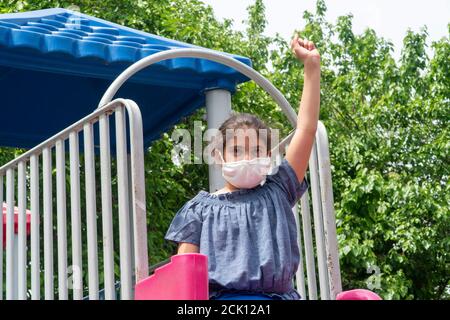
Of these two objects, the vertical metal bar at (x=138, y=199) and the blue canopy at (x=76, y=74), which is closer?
the vertical metal bar at (x=138, y=199)

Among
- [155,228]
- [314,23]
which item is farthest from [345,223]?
[314,23]

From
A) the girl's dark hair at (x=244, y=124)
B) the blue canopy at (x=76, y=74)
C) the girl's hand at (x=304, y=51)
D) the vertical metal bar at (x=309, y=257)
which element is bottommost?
the vertical metal bar at (x=309, y=257)

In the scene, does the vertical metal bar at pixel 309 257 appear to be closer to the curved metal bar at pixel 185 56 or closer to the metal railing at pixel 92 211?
the curved metal bar at pixel 185 56

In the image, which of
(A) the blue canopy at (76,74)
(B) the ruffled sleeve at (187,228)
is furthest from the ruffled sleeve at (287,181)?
(A) the blue canopy at (76,74)

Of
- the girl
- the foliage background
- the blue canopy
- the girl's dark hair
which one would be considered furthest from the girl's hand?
the foliage background

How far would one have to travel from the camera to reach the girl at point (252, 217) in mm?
2785

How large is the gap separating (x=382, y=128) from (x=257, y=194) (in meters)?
10.7

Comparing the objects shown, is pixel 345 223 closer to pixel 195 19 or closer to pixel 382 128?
pixel 382 128

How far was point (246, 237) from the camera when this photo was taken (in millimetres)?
2854

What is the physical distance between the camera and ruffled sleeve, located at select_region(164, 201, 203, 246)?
293cm

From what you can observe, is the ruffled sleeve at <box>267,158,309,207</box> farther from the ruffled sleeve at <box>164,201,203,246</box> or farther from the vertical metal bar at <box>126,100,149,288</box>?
the vertical metal bar at <box>126,100,149,288</box>

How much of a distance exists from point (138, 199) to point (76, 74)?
1428 millimetres

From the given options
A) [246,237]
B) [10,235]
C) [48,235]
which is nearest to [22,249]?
[10,235]
